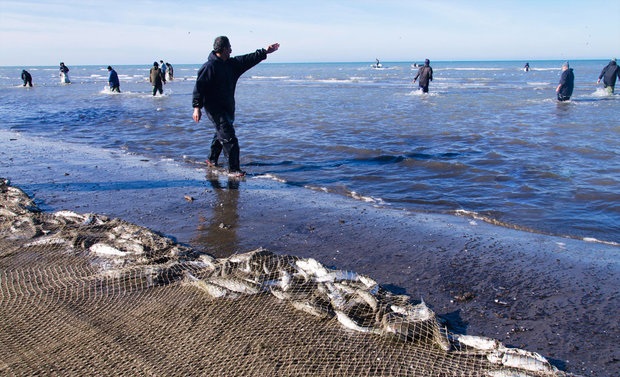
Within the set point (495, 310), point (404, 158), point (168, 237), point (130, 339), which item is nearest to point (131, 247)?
point (168, 237)

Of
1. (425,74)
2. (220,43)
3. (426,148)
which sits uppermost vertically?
(220,43)

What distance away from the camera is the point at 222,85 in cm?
787

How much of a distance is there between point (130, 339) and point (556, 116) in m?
17.5

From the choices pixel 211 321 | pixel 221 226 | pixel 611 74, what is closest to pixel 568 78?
pixel 611 74

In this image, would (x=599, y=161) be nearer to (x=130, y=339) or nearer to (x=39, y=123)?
(x=130, y=339)

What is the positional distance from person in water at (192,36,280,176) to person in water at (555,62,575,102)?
693 inches

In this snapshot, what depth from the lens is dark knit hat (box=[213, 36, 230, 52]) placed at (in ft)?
25.0

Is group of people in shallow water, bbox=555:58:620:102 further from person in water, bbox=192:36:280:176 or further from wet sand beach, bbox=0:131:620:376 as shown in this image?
wet sand beach, bbox=0:131:620:376

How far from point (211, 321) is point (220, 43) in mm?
5522

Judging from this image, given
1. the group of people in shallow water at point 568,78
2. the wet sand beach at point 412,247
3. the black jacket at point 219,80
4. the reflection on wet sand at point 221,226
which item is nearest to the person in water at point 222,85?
the black jacket at point 219,80

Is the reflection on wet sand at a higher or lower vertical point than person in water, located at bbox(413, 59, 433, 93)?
lower

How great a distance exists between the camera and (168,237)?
5375 millimetres

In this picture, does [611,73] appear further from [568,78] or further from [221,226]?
[221,226]

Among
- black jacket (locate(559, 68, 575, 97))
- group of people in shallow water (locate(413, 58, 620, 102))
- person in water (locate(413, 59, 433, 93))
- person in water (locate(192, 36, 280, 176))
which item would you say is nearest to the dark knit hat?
person in water (locate(192, 36, 280, 176))
